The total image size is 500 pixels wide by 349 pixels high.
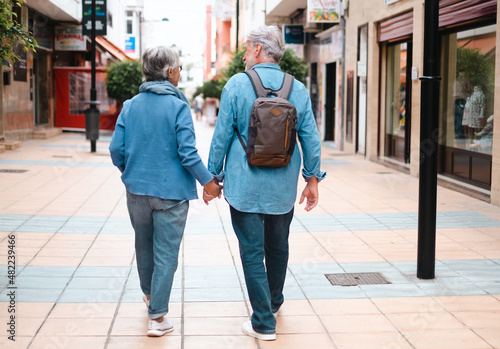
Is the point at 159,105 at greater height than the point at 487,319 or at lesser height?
greater

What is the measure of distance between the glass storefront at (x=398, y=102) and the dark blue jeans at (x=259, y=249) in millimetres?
11087

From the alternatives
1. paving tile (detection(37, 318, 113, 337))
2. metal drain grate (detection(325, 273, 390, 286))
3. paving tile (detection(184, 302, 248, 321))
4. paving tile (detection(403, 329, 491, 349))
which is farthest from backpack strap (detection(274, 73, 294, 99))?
metal drain grate (detection(325, 273, 390, 286))

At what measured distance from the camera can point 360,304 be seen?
4988 mm

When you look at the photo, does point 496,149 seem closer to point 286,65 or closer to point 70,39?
point 286,65

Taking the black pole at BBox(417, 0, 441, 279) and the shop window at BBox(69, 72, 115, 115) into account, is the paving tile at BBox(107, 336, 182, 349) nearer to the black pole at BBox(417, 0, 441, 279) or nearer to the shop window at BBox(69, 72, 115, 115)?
the black pole at BBox(417, 0, 441, 279)

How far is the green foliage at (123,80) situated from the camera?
25.2 meters

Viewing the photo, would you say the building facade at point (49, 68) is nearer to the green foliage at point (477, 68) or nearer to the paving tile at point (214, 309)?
the green foliage at point (477, 68)

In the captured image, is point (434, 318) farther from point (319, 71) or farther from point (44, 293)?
point (319, 71)

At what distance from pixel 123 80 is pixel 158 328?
71.3 feet

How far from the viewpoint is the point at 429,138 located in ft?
18.1

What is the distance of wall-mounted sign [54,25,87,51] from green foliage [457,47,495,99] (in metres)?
18.4

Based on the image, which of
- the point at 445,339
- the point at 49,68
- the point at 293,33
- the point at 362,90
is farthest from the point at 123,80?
the point at 445,339

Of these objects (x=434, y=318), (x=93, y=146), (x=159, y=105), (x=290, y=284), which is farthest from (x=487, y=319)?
(x=93, y=146)

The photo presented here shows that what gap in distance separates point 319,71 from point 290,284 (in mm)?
19429
